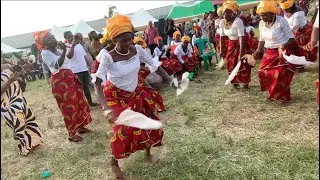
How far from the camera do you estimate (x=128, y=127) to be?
394 cm

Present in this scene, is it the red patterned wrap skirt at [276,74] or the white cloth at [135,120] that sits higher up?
the white cloth at [135,120]

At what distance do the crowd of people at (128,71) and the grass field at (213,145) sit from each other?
0.96 feet

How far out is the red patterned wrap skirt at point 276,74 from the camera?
19.1ft

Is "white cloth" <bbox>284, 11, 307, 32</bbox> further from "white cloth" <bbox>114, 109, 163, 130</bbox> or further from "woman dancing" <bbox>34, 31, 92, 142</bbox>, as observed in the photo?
"white cloth" <bbox>114, 109, 163, 130</bbox>

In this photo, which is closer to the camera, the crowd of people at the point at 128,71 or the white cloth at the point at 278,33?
the crowd of people at the point at 128,71

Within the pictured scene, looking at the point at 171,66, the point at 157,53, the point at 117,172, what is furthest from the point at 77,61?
the point at 117,172

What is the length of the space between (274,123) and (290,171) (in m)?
1.59

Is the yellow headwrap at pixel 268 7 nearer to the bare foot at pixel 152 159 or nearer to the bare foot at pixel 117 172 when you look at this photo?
the bare foot at pixel 152 159

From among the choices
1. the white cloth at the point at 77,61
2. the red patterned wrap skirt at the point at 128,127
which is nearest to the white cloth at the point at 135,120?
the red patterned wrap skirt at the point at 128,127

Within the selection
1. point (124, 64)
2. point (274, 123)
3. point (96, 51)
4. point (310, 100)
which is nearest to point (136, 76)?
point (124, 64)

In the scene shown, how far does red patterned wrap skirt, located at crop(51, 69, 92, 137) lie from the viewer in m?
5.79

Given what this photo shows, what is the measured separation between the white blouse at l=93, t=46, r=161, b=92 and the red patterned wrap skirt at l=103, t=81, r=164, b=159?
0.07 metres

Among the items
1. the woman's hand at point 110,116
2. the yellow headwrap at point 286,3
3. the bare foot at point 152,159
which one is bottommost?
the bare foot at point 152,159

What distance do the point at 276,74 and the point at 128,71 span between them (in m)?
2.96
